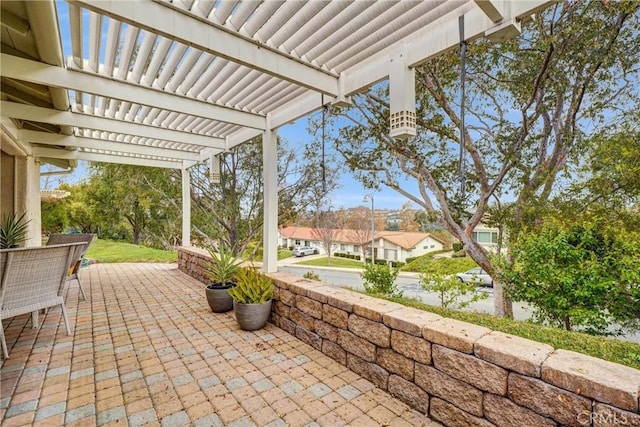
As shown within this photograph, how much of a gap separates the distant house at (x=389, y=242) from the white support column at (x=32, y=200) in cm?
1509

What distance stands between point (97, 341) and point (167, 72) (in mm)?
2962

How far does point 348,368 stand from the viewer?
2547 millimetres

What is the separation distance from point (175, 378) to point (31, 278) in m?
1.71

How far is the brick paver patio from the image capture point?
1.94 meters

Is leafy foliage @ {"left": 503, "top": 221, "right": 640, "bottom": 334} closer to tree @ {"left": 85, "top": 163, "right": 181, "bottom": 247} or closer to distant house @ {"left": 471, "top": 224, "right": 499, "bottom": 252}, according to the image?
distant house @ {"left": 471, "top": 224, "right": 499, "bottom": 252}

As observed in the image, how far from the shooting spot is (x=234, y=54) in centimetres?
251

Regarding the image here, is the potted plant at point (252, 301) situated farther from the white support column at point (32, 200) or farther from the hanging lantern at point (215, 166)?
the white support column at point (32, 200)

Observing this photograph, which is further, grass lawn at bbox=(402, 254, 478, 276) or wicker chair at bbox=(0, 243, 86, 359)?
grass lawn at bbox=(402, 254, 478, 276)

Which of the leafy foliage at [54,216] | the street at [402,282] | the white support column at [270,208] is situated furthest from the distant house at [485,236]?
the leafy foliage at [54,216]

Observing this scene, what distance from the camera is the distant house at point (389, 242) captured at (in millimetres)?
21263

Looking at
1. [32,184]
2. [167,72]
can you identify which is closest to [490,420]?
[167,72]

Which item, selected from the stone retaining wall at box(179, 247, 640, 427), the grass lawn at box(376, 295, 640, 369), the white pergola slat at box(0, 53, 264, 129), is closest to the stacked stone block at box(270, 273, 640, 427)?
the stone retaining wall at box(179, 247, 640, 427)

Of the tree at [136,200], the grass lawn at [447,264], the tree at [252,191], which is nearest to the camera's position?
the tree at [252,191]

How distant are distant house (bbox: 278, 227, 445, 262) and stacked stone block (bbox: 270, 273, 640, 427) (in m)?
18.1
